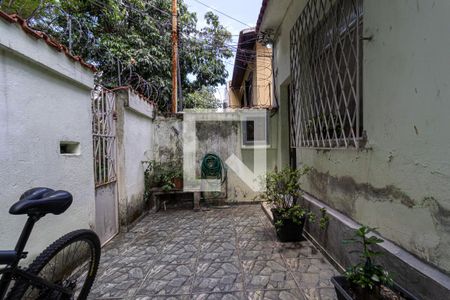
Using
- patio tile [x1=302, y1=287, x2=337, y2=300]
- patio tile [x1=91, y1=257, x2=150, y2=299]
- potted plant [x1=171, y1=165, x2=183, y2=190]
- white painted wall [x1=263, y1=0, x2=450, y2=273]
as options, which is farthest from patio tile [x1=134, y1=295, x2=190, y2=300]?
potted plant [x1=171, y1=165, x2=183, y2=190]

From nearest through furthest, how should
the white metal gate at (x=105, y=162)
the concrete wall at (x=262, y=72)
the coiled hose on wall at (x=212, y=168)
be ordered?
the white metal gate at (x=105, y=162) < the coiled hose on wall at (x=212, y=168) < the concrete wall at (x=262, y=72)

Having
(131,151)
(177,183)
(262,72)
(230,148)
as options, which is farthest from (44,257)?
(262,72)

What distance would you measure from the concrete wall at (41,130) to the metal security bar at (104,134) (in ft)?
1.10

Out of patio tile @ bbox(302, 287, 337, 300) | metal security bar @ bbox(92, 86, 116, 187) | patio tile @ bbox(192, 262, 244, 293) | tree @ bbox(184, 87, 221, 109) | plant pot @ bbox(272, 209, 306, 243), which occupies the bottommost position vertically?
patio tile @ bbox(192, 262, 244, 293)

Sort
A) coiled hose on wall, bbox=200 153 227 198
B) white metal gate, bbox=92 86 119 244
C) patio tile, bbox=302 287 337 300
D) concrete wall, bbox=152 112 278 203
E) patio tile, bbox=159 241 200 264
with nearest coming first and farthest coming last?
patio tile, bbox=302 287 337 300
patio tile, bbox=159 241 200 264
white metal gate, bbox=92 86 119 244
coiled hose on wall, bbox=200 153 227 198
concrete wall, bbox=152 112 278 203

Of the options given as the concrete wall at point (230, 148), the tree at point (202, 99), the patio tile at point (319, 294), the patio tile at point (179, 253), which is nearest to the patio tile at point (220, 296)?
the patio tile at point (319, 294)

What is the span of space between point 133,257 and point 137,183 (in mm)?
1750

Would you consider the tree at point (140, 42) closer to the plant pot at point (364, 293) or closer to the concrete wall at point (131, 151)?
the concrete wall at point (131, 151)

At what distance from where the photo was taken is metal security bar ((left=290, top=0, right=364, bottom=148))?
2281 mm

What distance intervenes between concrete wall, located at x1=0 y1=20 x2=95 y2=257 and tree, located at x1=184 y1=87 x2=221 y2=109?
753cm

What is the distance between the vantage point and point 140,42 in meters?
8.16

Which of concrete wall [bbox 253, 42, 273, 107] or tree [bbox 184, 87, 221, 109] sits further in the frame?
tree [bbox 184, 87, 221, 109]

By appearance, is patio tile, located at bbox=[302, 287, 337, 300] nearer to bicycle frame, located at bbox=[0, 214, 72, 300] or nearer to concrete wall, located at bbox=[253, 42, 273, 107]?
bicycle frame, located at bbox=[0, 214, 72, 300]

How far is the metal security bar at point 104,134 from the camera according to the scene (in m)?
3.16
